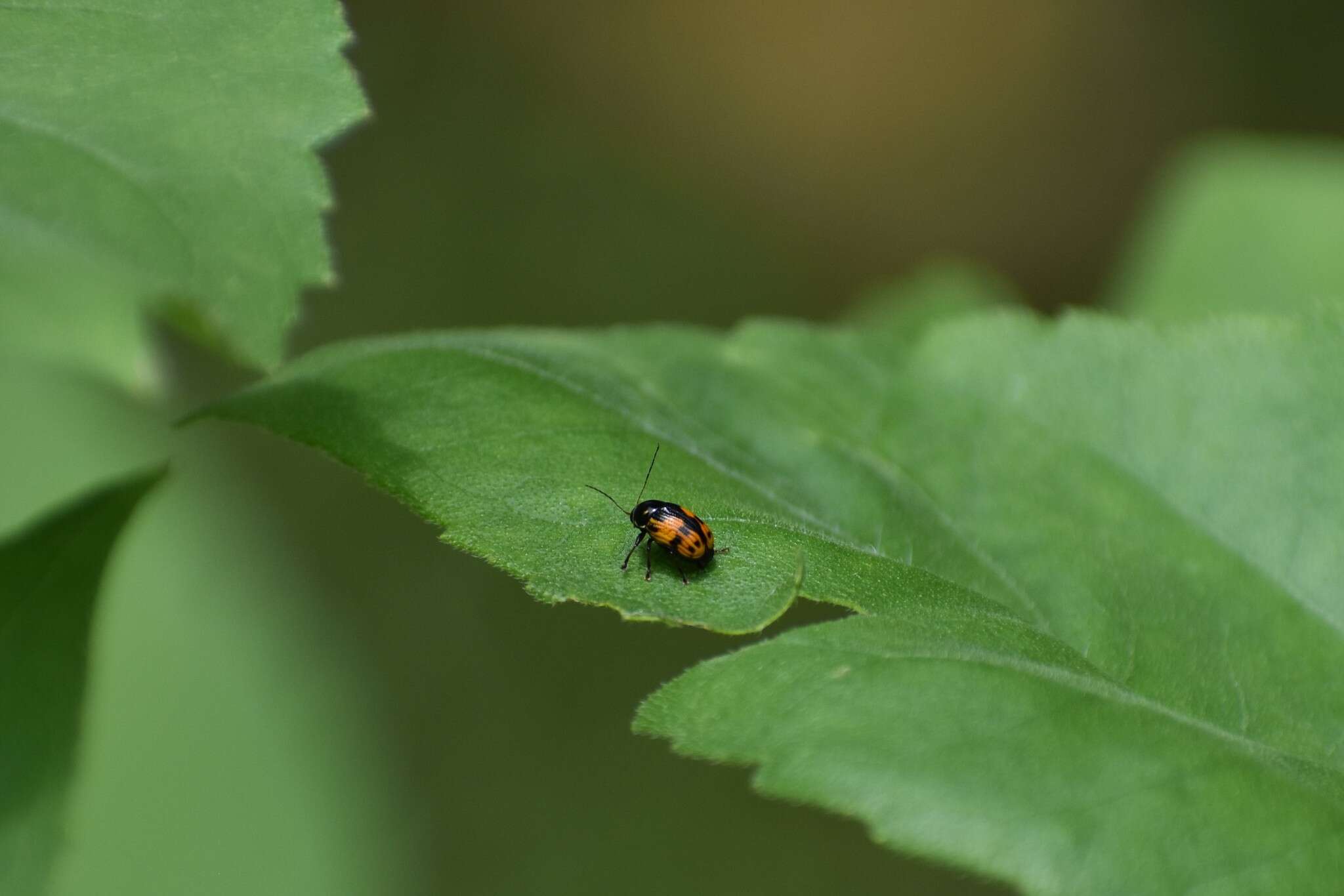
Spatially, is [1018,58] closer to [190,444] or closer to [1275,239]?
[1275,239]

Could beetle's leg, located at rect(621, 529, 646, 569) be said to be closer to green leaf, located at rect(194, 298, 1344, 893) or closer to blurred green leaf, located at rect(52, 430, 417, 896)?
green leaf, located at rect(194, 298, 1344, 893)

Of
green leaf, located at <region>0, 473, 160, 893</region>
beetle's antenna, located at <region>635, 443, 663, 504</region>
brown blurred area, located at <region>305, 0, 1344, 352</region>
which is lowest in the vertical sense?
green leaf, located at <region>0, 473, 160, 893</region>

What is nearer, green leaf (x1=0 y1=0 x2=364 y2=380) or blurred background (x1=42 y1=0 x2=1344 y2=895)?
green leaf (x1=0 y1=0 x2=364 y2=380)

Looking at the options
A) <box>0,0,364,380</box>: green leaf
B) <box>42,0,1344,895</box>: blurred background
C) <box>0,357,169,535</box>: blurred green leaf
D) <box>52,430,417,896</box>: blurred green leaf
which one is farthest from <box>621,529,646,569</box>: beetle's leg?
<box>52,430,417,896</box>: blurred green leaf

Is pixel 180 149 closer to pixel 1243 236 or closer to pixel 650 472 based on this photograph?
pixel 650 472

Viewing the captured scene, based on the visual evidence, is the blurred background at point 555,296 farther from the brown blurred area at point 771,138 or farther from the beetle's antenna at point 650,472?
the beetle's antenna at point 650,472

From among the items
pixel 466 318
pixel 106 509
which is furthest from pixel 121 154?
pixel 466 318

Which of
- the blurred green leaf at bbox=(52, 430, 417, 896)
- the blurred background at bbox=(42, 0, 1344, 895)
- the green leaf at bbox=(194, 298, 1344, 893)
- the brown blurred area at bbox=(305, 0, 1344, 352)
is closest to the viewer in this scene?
the green leaf at bbox=(194, 298, 1344, 893)

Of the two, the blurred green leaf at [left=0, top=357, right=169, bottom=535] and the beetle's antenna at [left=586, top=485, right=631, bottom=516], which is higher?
the blurred green leaf at [left=0, top=357, right=169, bottom=535]

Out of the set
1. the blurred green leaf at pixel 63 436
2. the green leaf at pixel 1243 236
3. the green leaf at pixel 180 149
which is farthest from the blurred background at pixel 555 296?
the green leaf at pixel 1243 236
